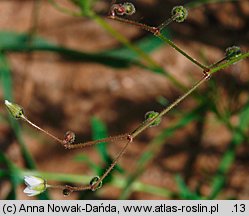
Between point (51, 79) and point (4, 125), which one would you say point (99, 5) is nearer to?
point (51, 79)

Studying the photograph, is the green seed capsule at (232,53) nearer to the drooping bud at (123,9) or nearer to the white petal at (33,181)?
the drooping bud at (123,9)

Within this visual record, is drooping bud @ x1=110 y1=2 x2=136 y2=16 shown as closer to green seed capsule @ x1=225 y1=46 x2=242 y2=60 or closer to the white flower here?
green seed capsule @ x1=225 y1=46 x2=242 y2=60

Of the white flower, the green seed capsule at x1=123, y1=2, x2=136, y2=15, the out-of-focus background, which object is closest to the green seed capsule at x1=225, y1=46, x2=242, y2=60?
the green seed capsule at x1=123, y1=2, x2=136, y2=15

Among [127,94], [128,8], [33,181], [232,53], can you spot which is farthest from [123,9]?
[127,94]

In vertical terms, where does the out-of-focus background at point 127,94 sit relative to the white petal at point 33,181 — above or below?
above

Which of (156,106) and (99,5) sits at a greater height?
(99,5)

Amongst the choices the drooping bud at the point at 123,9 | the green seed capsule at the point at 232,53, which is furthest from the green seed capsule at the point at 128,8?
the green seed capsule at the point at 232,53

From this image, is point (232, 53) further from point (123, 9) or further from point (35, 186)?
point (35, 186)

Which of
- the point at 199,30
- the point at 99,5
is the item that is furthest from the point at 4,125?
the point at 199,30
